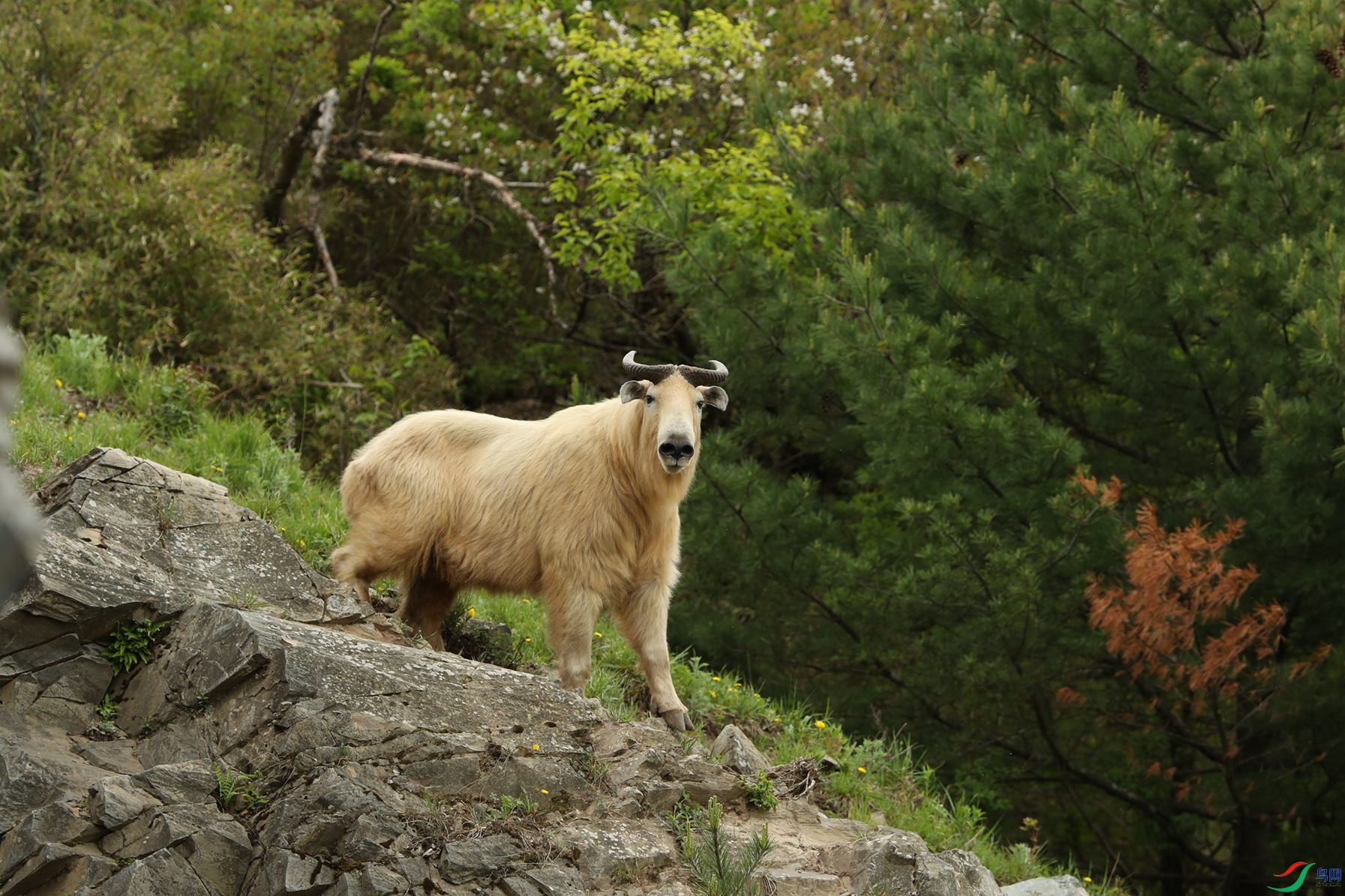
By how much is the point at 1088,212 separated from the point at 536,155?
7.89m

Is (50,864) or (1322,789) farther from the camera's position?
(1322,789)

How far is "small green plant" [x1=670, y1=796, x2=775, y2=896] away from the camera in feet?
19.3

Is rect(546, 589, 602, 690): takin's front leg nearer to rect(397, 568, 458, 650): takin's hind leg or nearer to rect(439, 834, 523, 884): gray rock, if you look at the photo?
rect(397, 568, 458, 650): takin's hind leg

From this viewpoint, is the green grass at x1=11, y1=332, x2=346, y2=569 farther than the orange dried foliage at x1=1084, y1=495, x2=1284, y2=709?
No

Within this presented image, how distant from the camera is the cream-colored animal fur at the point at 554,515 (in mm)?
7871

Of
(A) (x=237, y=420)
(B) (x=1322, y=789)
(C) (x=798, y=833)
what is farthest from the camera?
(B) (x=1322, y=789)

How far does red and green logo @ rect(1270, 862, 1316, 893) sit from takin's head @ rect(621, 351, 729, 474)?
7950 mm

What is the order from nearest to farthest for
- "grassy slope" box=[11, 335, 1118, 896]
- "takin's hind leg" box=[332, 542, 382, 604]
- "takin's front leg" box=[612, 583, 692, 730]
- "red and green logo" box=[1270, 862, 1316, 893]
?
1. "takin's front leg" box=[612, 583, 692, 730]
2. "takin's hind leg" box=[332, 542, 382, 604]
3. "grassy slope" box=[11, 335, 1118, 896]
4. "red and green logo" box=[1270, 862, 1316, 893]

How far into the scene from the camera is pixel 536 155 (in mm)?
17922

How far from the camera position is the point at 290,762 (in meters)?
5.77

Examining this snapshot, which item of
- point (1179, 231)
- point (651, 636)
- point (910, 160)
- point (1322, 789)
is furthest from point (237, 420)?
point (1322, 789)

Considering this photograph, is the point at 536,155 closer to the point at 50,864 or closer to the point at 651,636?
the point at 651,636

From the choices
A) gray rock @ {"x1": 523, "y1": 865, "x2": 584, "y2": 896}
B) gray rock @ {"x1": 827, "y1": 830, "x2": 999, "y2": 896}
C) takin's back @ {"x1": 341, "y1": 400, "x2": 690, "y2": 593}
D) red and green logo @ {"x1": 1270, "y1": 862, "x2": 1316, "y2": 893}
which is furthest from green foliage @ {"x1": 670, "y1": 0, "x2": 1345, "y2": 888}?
gray rock @ {"x1": 523, "y1": 865, "x2": 584, "y2": 896}

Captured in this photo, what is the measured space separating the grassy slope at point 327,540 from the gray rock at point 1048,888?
2.17 feet
